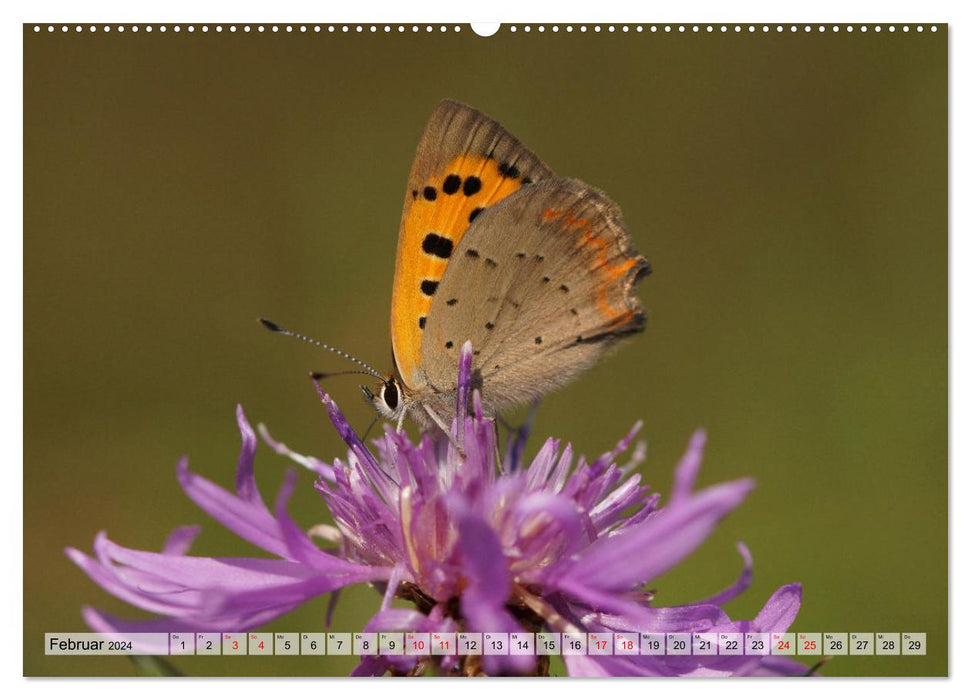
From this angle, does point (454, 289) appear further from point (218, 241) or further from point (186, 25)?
point (218, 241)

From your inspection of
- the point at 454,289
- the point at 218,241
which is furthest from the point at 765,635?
the point at 218,241

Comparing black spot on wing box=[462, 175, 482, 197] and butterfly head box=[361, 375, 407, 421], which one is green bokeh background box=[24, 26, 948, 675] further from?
butterfly head box=[361, 375, 407, 421]

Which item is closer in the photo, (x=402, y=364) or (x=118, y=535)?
(x=402, y=364)

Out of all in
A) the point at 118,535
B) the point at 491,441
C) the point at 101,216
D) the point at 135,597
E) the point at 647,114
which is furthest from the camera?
the point at 647,114

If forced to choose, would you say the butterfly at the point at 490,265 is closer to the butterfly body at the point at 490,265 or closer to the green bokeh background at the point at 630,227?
the butterfly body at the point at 490,265

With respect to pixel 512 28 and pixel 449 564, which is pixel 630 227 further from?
pixel 449 564

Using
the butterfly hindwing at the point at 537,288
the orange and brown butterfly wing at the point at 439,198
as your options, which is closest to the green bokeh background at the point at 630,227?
the orange and brown butterfly wing at the point at 439,198
